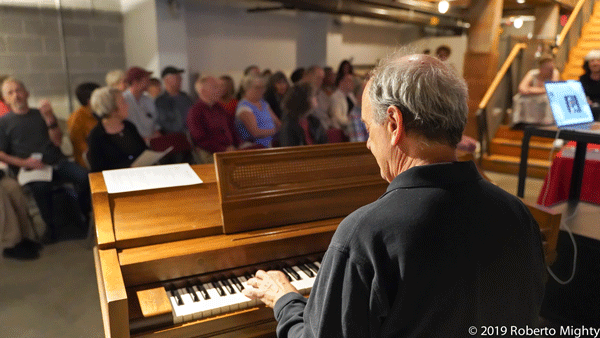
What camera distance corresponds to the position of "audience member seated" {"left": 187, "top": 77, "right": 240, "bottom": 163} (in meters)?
Result: 4.19

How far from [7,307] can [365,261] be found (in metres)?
2.98

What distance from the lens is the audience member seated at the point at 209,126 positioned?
4.19 metres

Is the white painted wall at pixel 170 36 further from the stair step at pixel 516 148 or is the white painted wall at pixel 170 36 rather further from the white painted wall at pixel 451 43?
the white painted wall at pixel 451 43

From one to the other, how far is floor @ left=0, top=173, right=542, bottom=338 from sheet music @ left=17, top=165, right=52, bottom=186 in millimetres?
605

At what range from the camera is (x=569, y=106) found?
285 centimetres

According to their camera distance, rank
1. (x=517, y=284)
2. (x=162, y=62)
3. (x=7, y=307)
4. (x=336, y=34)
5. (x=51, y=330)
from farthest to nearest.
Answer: (x=336, y=34)
(x=162, y=62)
(x=7, y=307)
(x=51, y=330)
(x=517, y=284)

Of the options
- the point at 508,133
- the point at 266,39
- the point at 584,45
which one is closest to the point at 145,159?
the point at 266,39

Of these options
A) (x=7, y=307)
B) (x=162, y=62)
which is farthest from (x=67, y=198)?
(x=162, y=62)

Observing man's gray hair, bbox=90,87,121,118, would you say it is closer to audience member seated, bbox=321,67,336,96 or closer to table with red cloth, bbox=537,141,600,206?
audience member seated, bbox=321,67,336,96

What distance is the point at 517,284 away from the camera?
981 millimetres

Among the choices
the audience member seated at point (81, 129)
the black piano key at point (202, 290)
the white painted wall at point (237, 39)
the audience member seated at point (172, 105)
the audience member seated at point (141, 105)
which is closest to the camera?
the black piano key at point (202, 290)

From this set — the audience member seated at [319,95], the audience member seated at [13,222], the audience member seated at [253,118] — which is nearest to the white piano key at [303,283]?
the audience member seated at [253,118]

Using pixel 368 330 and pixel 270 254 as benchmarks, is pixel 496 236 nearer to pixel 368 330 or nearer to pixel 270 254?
pixel 368 330

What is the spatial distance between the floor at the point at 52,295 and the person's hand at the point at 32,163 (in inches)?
28.6
